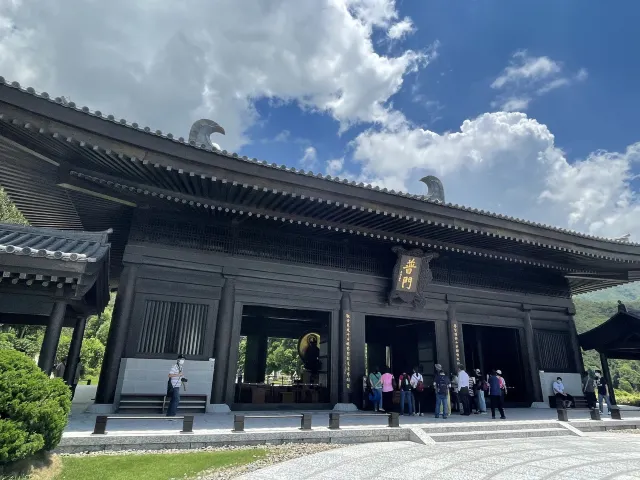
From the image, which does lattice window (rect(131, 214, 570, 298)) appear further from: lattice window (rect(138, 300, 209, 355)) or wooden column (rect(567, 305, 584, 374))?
lattice window (rect(138, 300, 209, 355))

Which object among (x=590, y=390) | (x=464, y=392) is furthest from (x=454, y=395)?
(x=590, y=390)

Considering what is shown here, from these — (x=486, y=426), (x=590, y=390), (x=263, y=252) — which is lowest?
(x=486, y=426)

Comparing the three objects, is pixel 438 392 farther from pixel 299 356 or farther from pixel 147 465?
pixel 299 356

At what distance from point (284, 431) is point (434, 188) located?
969 cm

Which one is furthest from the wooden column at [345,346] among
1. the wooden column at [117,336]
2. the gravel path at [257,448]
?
the wooden column at [117,336]

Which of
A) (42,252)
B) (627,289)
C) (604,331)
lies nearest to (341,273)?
(42,252)

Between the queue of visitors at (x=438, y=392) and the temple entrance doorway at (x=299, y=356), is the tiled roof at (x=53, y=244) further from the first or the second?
the queue of visitors at (x=438, y=392)

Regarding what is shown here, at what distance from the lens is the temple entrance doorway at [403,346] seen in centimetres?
1341

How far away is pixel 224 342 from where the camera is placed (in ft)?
33.4

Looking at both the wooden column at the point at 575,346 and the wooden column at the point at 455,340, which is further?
the wooden column at the point at 575,346

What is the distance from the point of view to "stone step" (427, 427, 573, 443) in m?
8.22

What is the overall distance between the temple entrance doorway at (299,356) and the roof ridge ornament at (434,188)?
5.74 m

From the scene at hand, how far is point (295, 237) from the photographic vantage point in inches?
466

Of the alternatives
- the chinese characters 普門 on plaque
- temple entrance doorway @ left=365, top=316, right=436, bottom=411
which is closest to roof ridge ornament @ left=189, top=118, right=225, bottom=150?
the chinese characters 普門 on plaque
